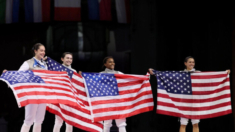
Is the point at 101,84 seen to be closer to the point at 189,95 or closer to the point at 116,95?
the point at 116,95

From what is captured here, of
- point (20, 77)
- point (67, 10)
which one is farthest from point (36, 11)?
point (20, 77)

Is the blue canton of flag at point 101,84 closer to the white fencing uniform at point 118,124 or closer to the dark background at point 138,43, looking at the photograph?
the white fencing uniform at point 118,124

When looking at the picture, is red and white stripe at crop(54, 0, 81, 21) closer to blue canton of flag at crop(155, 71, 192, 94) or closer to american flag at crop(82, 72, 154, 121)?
american flag at crop(82, 72, 154, 121)

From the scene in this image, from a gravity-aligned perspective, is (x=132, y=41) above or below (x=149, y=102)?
above

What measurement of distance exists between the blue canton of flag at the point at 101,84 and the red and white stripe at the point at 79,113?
0.52 ft

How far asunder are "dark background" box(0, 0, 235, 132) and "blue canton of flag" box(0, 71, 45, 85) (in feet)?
10.8

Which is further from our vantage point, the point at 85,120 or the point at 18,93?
the point at 85,120

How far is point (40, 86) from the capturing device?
7.53 meters

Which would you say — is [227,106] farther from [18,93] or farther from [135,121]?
[18,93]

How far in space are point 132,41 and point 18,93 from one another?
431cm

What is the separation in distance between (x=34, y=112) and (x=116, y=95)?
178 centimetres

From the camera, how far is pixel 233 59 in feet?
32.9

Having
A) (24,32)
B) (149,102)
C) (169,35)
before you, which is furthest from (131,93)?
(24,32)

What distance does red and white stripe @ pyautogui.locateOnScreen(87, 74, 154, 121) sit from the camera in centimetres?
816
